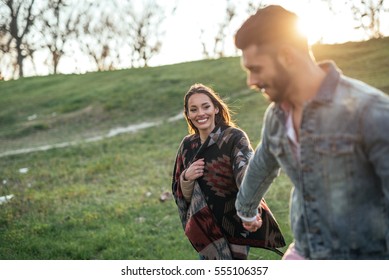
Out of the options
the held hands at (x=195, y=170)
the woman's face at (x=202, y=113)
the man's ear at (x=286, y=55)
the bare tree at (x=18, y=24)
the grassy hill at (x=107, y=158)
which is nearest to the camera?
the man's ear at (x=286, y=55)

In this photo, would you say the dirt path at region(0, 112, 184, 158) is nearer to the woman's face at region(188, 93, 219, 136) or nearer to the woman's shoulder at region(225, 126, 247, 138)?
the woman's face at region(188, 93, 219, 136)

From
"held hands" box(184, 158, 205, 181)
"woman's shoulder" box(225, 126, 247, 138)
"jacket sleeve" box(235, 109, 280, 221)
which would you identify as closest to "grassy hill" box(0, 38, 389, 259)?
"held hands" box(184, 158, 205, 181)

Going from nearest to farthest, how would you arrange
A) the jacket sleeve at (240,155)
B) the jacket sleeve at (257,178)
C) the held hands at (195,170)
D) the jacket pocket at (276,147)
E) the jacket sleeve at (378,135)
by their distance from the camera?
the jacket sleeve at (378,135)
the jacket pocket at (276,147)
the jacket sleeve at (257,178)
the jacket sleeve at (240,155)
the held hands at (195,170)

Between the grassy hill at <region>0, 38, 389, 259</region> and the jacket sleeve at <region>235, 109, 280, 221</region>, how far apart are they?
7.18 feet

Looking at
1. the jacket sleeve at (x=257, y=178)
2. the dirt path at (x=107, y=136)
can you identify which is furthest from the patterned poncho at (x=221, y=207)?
the dirt path at (x=107, y=136)

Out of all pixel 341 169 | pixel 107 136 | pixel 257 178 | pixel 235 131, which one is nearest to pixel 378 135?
pixel 341 169

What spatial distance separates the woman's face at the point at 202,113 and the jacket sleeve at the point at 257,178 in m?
0.88

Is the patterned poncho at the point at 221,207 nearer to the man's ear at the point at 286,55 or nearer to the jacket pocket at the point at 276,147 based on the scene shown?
the jacket pocket at the point at 276,147

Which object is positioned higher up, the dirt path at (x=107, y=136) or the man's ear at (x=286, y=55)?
the man's ear at (x=286, y=55)

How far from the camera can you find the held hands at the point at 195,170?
2754mm

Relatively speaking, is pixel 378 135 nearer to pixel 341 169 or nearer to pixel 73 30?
pixel 341 169

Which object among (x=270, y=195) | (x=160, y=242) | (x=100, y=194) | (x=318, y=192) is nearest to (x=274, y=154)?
(x=318, y=192)

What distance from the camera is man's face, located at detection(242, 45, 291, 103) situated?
5.24 feet

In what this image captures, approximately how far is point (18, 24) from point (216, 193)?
3.56m
